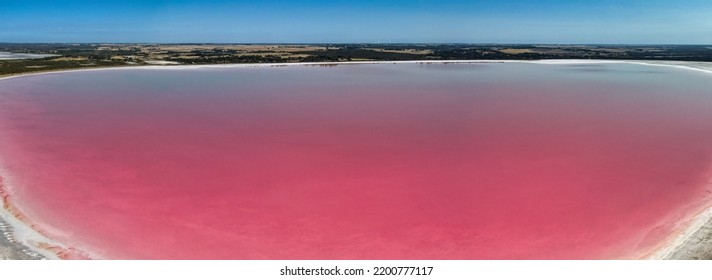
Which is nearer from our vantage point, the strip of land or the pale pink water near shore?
the pale pink water near shore

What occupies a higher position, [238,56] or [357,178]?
[238,56]

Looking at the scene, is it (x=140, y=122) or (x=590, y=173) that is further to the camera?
(x=140, y=122)

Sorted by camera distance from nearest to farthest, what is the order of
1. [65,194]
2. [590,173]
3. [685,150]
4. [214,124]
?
[65,194]
[590,173]
[685,150]
[214,124]

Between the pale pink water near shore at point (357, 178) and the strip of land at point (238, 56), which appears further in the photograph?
the strip of land at point (238, 56)

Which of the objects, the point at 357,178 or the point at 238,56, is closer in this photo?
the point at 357,178

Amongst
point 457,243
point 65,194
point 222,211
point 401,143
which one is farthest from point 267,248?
point 401,143
